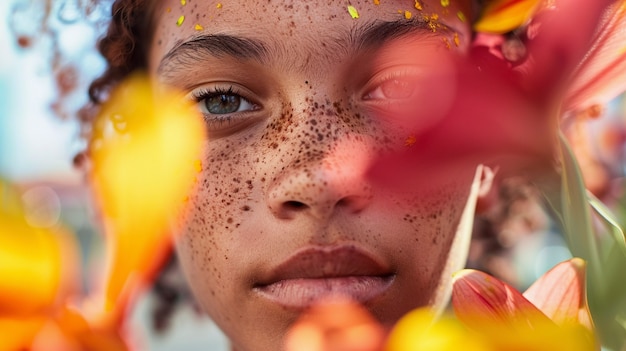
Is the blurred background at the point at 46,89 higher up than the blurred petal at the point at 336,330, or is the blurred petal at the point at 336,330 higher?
the blurred background at the point at 46,89

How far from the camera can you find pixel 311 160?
2.12 ft

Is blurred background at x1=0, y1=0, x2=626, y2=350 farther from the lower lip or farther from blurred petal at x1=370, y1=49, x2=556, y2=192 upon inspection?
the lower lip

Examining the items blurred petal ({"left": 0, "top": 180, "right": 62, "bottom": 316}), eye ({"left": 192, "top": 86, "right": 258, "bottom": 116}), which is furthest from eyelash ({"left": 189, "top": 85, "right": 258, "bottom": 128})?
blurred petal ({"left": 0, "top": 180, "right": 62, "bottom": 316})

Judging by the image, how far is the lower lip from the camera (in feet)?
2.17

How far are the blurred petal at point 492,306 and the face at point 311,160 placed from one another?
0.16 meters

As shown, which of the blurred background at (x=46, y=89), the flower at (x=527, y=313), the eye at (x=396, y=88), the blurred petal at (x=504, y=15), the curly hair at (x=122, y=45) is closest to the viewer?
the flower at (x=527, y=313)

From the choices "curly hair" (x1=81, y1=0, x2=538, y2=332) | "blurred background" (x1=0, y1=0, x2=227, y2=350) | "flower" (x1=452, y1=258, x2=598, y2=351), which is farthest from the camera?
"blurred background" (x1=0, y1=0, x2=227, y2=350)

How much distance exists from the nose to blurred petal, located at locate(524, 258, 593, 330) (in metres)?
0.19

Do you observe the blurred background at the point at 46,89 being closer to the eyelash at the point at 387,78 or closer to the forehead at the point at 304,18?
the forehead at the point at 304,18

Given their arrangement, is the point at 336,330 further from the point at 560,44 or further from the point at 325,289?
the point at 560,44

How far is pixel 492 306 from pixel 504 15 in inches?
12.4

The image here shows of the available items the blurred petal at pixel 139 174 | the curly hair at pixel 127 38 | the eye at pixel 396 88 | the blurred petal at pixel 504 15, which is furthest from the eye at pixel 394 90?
the curly hair at pixel 127 38

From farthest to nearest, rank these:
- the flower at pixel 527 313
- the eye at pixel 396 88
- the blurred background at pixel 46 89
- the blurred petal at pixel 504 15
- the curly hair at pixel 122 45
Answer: the blurred background at pixel 46 89
the curly hair at pixel 122 45
the eye at pixel 396 88
the blurred petal at pixel 504 15
the flower at pixel 527 313

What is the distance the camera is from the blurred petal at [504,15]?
612mm
